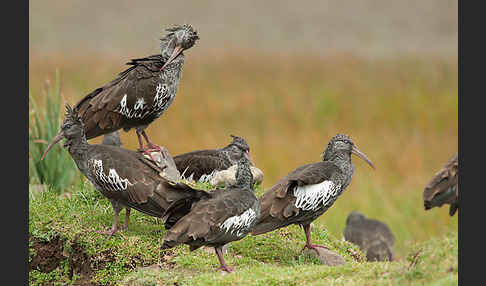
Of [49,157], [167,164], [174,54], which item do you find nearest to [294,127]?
[49,157]

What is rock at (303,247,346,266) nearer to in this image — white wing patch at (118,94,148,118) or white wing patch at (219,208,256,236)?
white wing patch at (219,208,256,236)

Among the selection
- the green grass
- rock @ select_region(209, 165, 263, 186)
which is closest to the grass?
the green grass

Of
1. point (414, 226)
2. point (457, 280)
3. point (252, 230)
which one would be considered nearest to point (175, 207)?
point (252, 230)

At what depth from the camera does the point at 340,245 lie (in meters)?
11.0

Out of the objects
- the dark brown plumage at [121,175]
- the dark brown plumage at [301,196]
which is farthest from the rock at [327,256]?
the dark brown plumage at [121,175]

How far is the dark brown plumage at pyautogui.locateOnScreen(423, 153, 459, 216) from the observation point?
8.14m

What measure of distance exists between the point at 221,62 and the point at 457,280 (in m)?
18.0

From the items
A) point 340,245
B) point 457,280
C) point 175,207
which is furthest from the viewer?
point 340,245

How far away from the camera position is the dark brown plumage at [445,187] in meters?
8.14

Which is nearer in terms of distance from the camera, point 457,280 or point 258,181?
point 457,280

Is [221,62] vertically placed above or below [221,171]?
above

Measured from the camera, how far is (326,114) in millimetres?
20250

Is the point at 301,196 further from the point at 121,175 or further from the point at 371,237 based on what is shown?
the point at 371,237

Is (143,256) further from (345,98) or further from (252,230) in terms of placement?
(345,98)
